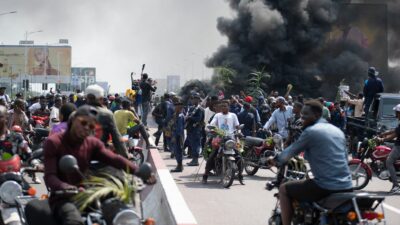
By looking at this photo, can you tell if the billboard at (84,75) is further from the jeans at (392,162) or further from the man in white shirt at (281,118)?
the jeans at (392,162)

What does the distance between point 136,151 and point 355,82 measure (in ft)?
122

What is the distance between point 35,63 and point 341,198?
3906 inches

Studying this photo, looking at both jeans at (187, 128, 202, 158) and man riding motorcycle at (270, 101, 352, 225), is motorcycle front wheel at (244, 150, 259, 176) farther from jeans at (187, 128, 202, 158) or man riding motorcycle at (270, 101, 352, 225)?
man riding motorcycle at (270, 101, 352, 225)

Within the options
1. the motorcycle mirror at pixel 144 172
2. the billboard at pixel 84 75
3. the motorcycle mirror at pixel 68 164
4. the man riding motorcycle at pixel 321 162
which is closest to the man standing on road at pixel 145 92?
the man riding motorcycle at pixel 321 162

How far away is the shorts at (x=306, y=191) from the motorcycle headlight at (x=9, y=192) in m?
2.44

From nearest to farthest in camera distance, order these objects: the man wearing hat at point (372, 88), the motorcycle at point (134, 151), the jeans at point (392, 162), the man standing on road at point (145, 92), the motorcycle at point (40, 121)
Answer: the jeans at point (392, 162)
the motorcycle at point (134, 151)
the motorcycle at point (40, 121)
the man wearing hat at point (372, 88)
the man standing on road at point (145, 92)

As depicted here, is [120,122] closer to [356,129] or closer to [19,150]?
[19,150]

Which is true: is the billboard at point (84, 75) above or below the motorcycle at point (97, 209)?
below

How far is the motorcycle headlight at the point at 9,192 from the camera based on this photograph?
6.50 meters

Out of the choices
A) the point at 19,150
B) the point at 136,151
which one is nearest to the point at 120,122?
the point at 136,151

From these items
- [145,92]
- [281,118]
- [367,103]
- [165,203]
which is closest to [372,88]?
[367,103]

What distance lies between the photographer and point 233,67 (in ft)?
156

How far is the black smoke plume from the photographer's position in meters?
48.3

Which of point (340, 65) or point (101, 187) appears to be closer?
point (101, 187)
